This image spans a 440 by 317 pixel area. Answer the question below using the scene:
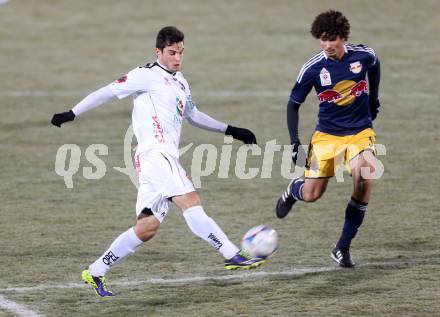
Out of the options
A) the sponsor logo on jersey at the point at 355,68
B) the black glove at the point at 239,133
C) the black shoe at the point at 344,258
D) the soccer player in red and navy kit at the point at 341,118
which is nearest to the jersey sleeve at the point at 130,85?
the black glove at the point at 239,133

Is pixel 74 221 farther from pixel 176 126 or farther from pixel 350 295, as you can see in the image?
pixel 350 295

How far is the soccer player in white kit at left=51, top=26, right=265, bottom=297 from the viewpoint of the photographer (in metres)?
7.75

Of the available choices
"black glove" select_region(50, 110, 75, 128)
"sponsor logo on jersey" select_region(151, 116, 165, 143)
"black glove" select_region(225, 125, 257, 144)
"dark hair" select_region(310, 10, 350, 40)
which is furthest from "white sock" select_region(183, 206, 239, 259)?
"dark hair" select_region(310, 10, 350, 40)

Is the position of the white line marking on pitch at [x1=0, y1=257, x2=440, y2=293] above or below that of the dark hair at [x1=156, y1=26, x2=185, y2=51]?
below

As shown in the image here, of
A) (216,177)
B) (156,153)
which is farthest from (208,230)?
(216,177)

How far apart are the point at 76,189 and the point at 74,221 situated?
1621 mm

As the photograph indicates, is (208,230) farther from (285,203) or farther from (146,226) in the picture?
(285,203)

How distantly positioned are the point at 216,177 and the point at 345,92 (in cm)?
450

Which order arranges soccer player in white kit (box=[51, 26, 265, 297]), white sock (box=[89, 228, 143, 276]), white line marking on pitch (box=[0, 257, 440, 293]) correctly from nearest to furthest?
soccer player in white kit (box=[51, 26, 265, 297]) → white sock (box=[89, 228, 143, 276]) → white line marking on pitch (box=[0, 257, 440, 293])

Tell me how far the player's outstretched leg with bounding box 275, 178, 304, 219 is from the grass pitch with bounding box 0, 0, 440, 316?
401mm

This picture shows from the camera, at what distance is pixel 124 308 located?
25.5 ft

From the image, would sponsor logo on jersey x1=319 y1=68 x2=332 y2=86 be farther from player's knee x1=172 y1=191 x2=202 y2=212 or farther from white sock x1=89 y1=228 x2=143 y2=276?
white sock x1=89 y1=228 x2=143 y2=276

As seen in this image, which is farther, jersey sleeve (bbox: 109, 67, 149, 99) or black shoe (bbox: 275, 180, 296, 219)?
black shoe (bbox: 275, 180, 296, 219)

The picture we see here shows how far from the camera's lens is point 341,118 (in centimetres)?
889
